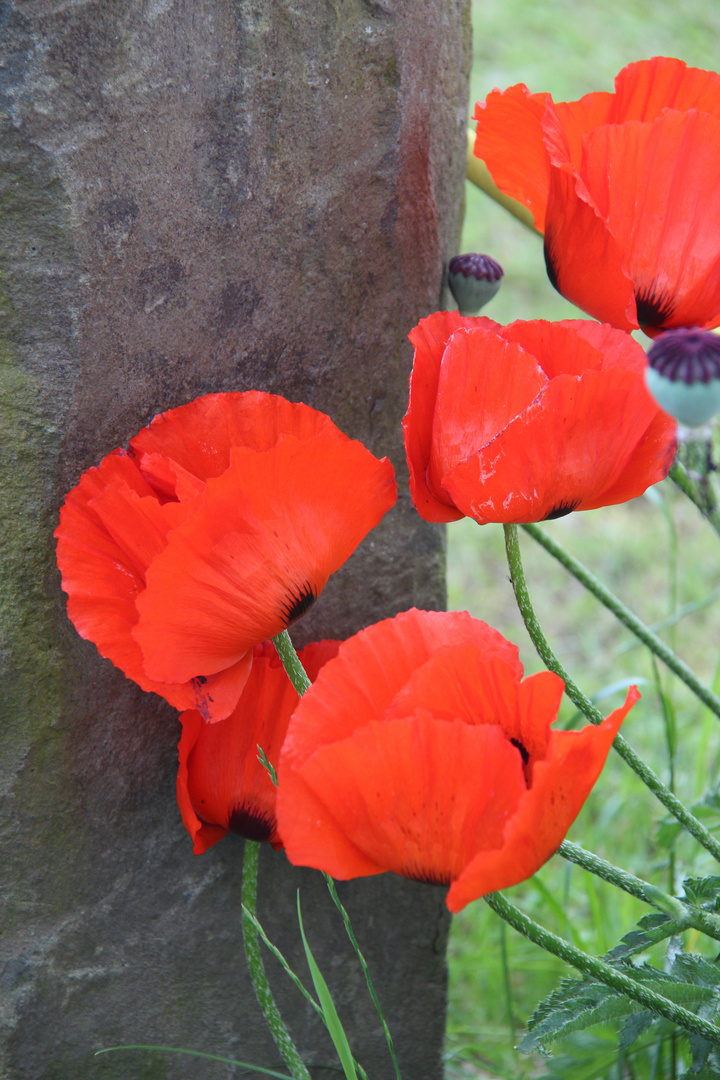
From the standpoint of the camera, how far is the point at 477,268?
2.63 feet

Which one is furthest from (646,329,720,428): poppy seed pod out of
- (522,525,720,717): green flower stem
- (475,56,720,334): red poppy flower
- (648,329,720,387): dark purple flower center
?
(522,525,720,717): green flower stem

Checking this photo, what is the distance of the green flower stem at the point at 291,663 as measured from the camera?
0.63 meters

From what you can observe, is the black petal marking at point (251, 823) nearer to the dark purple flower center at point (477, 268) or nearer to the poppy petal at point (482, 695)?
the poppy petal at point (482, 695)

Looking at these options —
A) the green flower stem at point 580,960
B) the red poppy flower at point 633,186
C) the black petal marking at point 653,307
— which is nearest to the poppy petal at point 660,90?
the red poppy flower at point 633,186

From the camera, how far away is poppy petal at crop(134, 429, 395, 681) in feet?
1.84

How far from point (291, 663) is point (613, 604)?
310 millimetres

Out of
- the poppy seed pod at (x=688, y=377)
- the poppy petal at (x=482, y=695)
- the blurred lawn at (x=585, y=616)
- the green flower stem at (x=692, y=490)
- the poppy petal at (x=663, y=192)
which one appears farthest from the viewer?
A: the blurred lawn at (x=585, y=616)

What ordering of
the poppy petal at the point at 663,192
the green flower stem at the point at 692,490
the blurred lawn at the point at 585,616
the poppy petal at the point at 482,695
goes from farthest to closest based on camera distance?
1. the blurred lawn at the point at 585,616
2. the green flower stem at the point at 692,490
3. the poppy petal at the point at 663,192
4. the poppy petal at the point at 482,695

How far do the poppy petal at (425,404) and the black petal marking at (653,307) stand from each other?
118mm

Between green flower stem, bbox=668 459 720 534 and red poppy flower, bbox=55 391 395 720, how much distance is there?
24 cm

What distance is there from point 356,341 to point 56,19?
295mm

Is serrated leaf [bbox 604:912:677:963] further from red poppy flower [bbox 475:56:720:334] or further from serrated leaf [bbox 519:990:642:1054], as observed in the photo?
red poppy flower [bbox 475:56:720:334]

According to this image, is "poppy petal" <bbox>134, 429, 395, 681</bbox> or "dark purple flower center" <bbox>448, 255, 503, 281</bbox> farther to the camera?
"dark purple flower center" <bbox>448, 255, 503, 281</bbox>

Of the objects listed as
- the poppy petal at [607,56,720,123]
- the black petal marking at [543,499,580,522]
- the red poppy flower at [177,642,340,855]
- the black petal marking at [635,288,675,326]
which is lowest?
the red poppy flower at [177,642,340,855]
